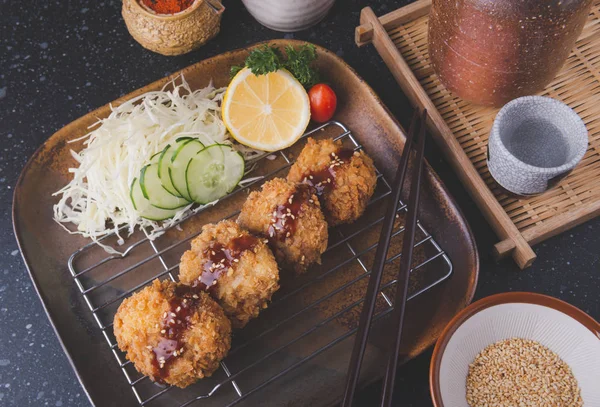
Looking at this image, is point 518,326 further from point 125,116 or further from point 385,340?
point 125,116

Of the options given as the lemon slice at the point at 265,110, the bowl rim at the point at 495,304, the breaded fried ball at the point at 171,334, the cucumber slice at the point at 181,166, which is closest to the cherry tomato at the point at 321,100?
the lemon slice at the point at 265,110

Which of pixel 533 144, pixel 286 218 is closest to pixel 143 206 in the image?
pixel 286 218

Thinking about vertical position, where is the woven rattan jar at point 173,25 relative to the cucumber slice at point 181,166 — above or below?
above

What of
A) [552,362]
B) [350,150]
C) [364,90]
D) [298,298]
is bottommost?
[552,362]

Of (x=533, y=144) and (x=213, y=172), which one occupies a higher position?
(x=213, y=172)

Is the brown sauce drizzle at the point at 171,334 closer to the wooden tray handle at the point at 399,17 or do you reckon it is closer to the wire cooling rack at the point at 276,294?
the wire cooling rack at the point at 276,294

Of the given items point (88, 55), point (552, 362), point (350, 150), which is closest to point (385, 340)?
point (552, 362)

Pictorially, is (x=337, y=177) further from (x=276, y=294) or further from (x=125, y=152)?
(x=125, y=152)
